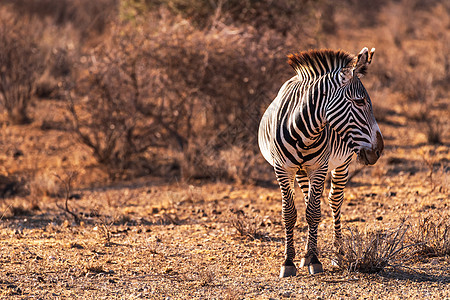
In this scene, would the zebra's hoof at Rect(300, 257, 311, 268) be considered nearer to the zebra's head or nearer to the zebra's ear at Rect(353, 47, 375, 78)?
the zebra's head

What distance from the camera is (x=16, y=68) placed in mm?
12516

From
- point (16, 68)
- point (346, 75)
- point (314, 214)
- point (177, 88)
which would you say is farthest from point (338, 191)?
point (16, 68)

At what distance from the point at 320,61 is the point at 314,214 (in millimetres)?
1442

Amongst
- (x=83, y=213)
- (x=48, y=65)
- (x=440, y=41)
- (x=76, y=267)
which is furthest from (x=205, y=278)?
(x=440, y=41)

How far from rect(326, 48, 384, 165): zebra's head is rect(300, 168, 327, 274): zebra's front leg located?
71 centimetres

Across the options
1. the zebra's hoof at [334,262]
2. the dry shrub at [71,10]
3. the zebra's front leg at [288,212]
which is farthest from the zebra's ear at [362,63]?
the dry shrub at [71,10]

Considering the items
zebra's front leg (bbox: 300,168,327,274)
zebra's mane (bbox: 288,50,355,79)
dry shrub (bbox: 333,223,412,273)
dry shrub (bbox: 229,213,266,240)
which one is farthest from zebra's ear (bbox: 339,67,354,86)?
dry shrub (bbox: 229,213,266,240)

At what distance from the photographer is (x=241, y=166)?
9.93m

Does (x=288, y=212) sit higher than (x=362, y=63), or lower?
lower

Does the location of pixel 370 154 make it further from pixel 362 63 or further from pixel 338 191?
pixel 338 191

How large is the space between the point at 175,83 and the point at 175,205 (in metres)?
2.72

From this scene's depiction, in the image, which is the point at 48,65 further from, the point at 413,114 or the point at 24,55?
the point at 413,114

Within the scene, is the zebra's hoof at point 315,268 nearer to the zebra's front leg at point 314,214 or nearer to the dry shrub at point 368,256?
the zebra's front leg at point 314,214

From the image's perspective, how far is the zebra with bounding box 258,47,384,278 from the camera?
4.88 metres
